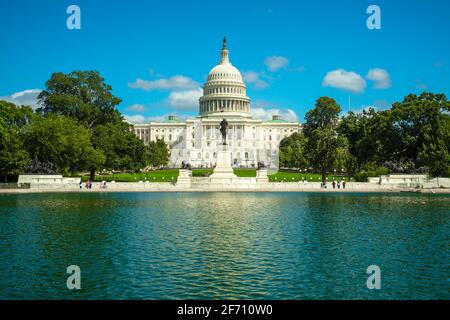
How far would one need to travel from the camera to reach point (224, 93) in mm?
158250

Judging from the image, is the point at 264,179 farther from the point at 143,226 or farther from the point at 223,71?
the point at 223,71

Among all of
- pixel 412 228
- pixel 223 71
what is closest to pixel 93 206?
pixel 412 228

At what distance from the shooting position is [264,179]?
57750mm

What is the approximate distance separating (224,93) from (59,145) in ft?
342

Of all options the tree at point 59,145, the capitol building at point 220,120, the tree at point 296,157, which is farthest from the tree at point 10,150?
the capitol building at point 220,120

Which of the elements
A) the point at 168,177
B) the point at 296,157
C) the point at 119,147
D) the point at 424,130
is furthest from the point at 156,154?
the point at 424,130

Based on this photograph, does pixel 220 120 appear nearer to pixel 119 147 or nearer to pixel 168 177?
pixel 168 177

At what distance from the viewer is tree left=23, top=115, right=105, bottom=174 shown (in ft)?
187

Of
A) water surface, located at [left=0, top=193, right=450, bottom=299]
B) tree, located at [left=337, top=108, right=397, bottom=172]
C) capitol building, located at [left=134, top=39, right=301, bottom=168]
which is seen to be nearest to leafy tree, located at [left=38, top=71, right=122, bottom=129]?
tree, located at [left=337, top=108, right=397, bottom=172]

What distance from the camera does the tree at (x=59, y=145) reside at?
57.0m

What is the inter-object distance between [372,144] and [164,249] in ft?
165

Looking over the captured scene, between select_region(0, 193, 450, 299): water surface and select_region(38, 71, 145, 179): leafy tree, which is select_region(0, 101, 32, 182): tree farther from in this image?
select_region(0, 193, 450, 299): water surface

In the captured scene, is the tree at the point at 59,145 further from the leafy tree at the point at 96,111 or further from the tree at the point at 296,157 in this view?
the tree at the point at 296,157

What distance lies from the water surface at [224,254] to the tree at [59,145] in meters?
29.9
